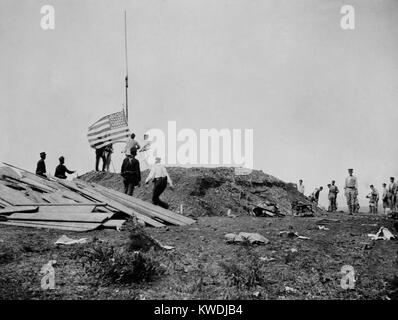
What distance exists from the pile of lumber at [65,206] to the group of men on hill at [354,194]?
767 cm

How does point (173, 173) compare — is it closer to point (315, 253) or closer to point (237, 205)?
point (237, 205)

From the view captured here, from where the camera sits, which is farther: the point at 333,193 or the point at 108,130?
the point at 333,193

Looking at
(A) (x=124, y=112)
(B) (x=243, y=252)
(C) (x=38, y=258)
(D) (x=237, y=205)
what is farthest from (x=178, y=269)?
(A) (x=124, y=112)

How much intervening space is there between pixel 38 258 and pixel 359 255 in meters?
4.85

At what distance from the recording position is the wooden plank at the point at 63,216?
7.41 m

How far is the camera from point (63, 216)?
7.59 meters

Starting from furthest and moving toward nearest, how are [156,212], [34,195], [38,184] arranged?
[38,184] < [34,195] < [156,212]

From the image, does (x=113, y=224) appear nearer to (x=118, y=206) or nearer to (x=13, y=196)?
(x=118, y=206)

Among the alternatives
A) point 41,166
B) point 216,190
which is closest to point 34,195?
point 41,166

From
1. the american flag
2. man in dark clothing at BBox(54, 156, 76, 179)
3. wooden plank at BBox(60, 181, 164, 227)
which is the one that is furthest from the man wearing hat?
man in dark clothing at BBox(54, 156, 76, 179)

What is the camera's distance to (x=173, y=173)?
1642cm

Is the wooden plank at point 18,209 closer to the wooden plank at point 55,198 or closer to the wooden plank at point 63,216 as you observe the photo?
the wooden plank at point 63,216

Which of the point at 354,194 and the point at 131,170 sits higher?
the point at 131,170

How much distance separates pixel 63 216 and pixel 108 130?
728 centimetres
